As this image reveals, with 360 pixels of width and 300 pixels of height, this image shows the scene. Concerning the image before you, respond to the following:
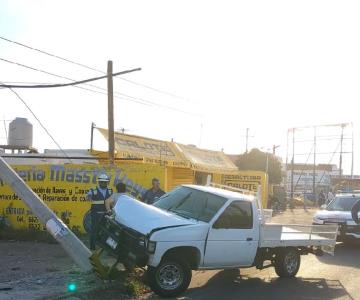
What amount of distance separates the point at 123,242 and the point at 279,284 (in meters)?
3.40

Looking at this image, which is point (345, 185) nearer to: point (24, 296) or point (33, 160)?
point (33, 160)

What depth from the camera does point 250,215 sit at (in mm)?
9914

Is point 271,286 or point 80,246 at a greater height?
point 80,246

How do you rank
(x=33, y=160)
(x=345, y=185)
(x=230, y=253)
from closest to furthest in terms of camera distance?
(x=230, y=253) < (x=33, y=160) < (x=345, y=185)

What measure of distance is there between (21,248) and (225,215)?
6101 millimetres

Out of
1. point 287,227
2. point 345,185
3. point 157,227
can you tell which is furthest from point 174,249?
point 345,185

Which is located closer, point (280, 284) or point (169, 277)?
point (169, 277)

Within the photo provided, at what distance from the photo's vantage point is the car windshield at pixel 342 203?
17.7 meters

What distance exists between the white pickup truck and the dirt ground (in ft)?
1.93

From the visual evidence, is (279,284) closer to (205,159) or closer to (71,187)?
(71,187)

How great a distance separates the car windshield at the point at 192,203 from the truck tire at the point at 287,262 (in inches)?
78.7

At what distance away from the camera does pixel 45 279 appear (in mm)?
9125

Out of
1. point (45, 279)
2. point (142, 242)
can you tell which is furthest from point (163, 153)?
point (142, 242)

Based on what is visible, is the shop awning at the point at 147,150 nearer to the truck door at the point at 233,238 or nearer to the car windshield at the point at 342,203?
the car windshield at the point at 342,203
